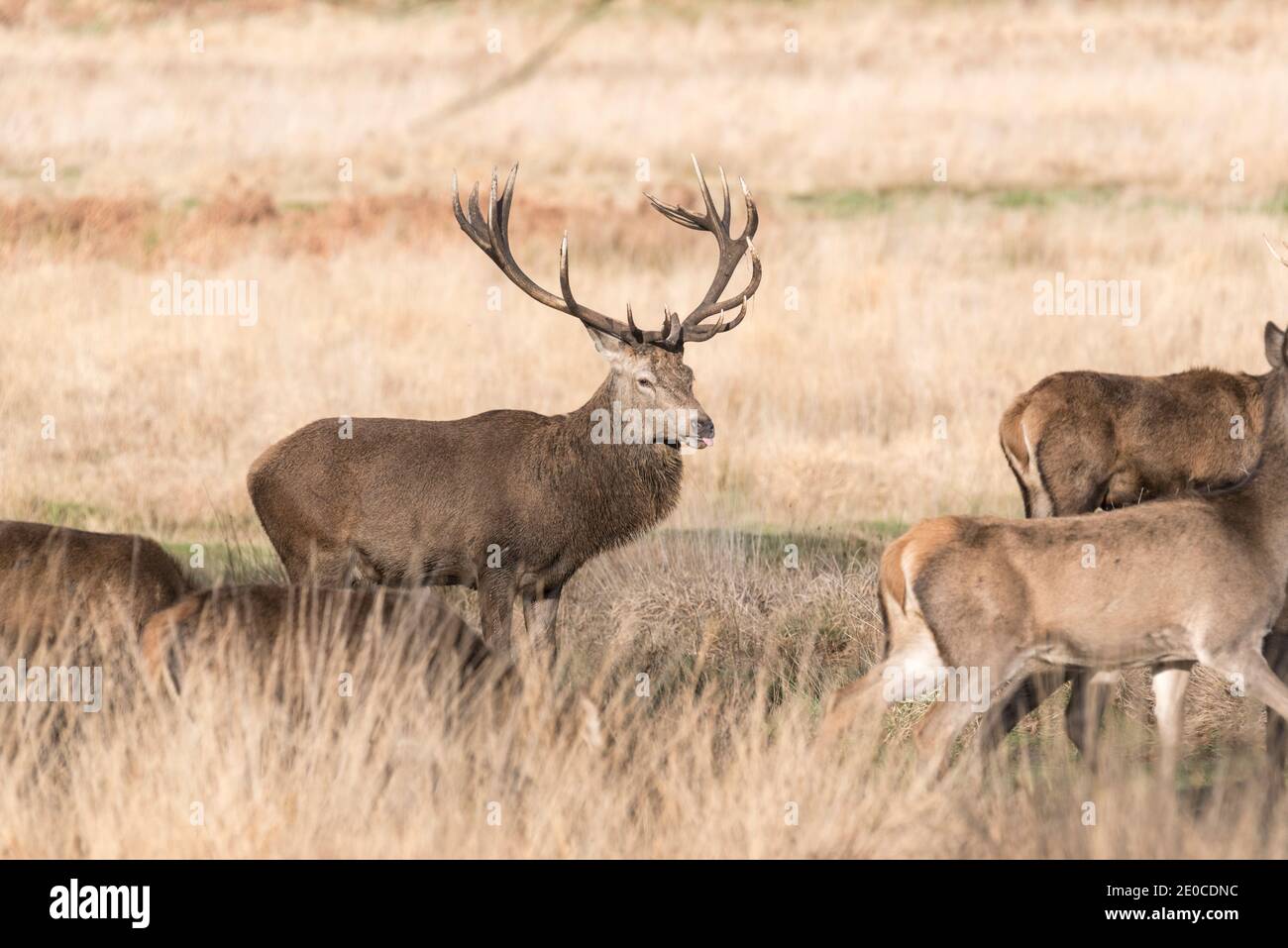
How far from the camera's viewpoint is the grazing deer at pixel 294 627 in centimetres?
714

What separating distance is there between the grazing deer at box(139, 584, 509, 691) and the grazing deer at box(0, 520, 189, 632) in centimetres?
34

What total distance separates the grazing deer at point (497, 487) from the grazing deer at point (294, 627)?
7.03ft

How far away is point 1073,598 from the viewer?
24.5 feet

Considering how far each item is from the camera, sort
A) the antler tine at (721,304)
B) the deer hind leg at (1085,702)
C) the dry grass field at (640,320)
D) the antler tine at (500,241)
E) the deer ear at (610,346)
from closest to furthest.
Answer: the dry grass field at (640,320)
the deer hind leg at (1085,702)
the deer ear at (610,346)
the antler tine at (721,304)
the antler tine at (500,241)

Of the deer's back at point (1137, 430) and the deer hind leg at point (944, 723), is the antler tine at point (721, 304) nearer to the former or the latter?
the deer's back at point (1137, 430)

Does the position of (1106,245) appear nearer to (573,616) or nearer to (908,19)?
(573,616)

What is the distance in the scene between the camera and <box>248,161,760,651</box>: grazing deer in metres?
9.77

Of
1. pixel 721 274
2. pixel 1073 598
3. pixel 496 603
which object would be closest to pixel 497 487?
pixel 496 603

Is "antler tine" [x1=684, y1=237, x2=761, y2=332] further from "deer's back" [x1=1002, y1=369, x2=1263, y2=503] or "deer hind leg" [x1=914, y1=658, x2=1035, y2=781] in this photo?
"deer hind leg" [x1=914, y1=658, x2=1035, y2=781]

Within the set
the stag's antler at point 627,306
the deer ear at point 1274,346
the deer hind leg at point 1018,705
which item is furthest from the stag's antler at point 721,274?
the deer ear at point 1274,346

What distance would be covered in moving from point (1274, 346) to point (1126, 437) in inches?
91.4

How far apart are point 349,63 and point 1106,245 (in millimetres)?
20105

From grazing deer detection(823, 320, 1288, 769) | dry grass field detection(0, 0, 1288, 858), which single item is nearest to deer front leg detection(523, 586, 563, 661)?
dry grass field detection(0, 0, 1288, 858)

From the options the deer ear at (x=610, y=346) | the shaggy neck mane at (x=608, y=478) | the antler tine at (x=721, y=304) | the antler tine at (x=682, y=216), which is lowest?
the shaggy neck mane at (x=608, y=478)
